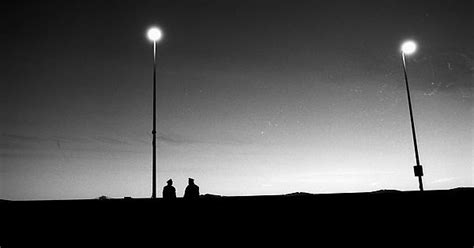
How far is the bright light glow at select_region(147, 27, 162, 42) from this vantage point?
46.8 feet

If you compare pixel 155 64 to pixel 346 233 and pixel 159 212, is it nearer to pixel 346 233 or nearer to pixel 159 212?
pixel 159 212

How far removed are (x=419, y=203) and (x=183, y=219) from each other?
11.0ft

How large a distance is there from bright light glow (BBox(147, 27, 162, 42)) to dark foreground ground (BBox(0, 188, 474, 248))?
10675 mm

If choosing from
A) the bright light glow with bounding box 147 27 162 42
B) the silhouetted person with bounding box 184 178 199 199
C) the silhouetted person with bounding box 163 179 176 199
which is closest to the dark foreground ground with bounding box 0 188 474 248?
the silhouetted person with bounding box 184 178 199 199

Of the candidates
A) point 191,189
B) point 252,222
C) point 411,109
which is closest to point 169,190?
point 191,189

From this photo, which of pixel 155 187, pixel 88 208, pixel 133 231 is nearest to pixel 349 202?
pixel 133 231

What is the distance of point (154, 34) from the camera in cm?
1434

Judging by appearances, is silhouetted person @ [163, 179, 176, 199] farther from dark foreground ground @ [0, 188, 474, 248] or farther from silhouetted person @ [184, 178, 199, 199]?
dark foreground ground @ [0, 188, 474, 248]

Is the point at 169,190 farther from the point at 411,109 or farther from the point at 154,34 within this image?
the point at 411,109

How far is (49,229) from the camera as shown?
4.72 m

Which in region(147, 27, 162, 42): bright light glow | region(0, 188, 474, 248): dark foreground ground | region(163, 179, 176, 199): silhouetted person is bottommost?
region(0, 188, 474, 248): dark foreground ground

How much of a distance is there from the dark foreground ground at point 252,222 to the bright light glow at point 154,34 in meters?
10.7

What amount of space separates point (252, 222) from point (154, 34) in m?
11.5

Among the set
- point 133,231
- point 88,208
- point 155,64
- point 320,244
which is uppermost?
point 155,64
